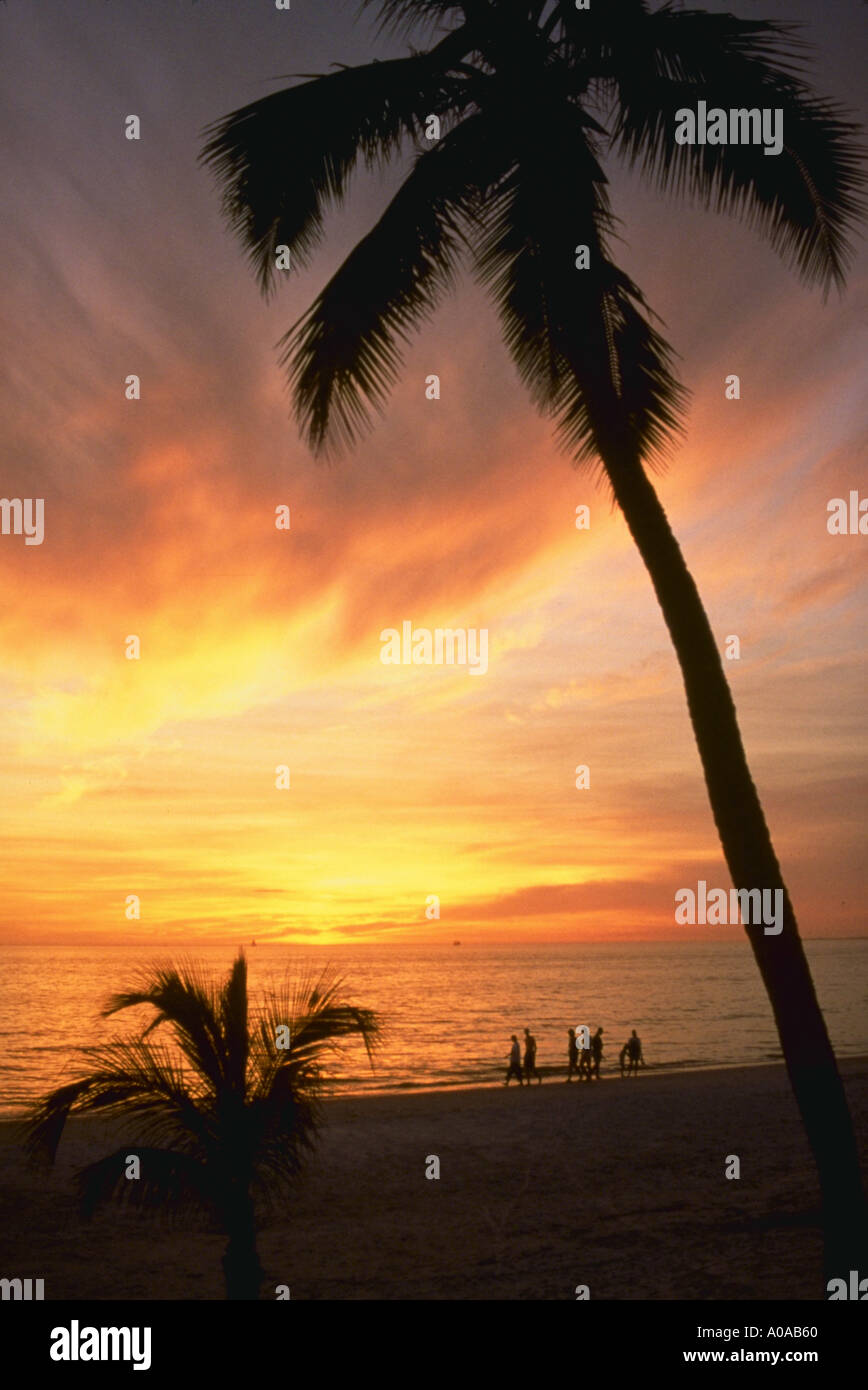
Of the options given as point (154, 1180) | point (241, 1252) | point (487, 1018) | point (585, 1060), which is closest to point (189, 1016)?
point (154, 1180)

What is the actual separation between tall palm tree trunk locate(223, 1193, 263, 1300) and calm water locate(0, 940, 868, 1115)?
5.68 feet

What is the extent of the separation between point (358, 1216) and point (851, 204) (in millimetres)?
14563

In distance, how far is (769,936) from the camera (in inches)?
264

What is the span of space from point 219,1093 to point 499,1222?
778 centimetres

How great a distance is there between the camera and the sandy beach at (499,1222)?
39.1 ft

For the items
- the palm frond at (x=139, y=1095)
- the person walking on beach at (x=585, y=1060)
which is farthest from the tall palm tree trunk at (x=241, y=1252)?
the person walking on beach at (x=585, y=1060)

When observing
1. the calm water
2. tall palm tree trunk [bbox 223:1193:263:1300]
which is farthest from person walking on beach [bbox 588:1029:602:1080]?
tall palm tree trunk [bbox 223:1193:263:1300]

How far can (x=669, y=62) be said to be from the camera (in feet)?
24.5

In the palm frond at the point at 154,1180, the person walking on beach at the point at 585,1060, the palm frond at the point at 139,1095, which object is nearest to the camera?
the palm frond at the point at 154,1180

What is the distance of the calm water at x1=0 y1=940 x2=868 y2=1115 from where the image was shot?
4944 centimetres

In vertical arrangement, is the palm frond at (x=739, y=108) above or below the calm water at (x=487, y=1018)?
above

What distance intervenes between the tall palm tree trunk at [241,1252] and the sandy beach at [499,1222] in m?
3.52

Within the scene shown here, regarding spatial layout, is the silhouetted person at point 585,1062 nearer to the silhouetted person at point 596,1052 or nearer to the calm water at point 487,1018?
the silhouetted person at point 596,1052
